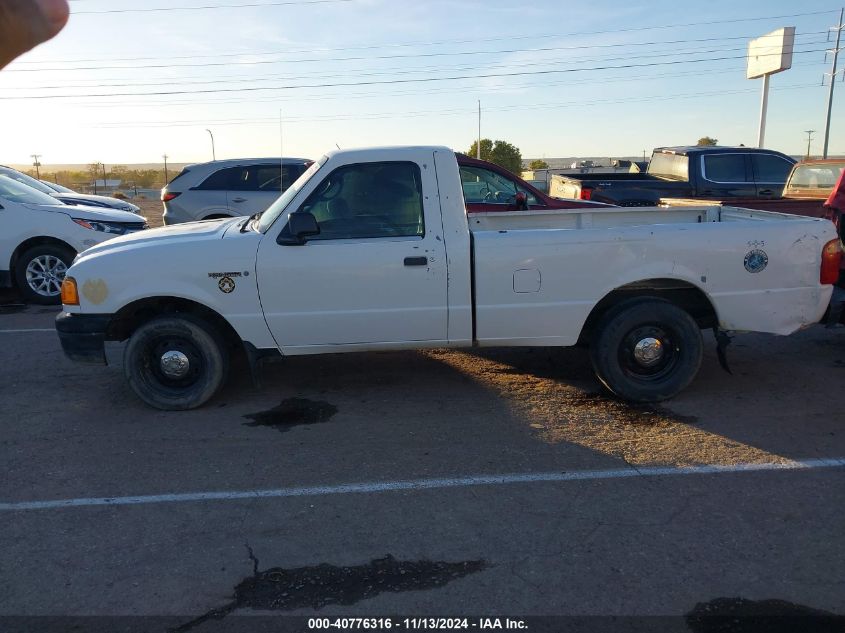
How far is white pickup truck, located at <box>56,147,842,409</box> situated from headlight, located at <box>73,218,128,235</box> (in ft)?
16.5

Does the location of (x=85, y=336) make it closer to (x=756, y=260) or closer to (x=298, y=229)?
(x=298, y=229)

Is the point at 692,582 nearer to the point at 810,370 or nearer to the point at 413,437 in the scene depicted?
the point at 413,437

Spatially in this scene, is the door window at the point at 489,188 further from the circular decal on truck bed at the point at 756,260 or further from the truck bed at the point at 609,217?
the circular decal on truck bed at the point at 756,260

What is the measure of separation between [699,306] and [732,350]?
166cm

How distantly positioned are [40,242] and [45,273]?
43 cm

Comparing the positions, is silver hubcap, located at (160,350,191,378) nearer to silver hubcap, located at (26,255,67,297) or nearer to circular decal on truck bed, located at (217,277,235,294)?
circular decal on truck bed, located at (217,277,235,294)

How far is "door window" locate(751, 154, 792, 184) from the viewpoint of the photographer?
508 inches

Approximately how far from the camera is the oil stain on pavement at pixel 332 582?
318 cm

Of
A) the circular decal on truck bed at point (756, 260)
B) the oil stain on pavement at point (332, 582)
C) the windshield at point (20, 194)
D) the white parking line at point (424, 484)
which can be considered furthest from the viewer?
the windshield at point (20, 194)

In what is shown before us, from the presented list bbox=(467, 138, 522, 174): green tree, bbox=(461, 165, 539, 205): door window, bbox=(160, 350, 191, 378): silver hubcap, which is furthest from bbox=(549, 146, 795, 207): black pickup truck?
bbox=(467, 138, 522, 174): green tree

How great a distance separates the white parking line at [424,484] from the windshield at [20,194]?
24.7 ft

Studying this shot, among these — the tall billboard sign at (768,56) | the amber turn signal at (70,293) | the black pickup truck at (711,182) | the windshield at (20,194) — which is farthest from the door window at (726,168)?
the tall billboard sign at (768,56)

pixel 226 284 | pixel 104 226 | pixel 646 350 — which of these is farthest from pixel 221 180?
pixel 646 350

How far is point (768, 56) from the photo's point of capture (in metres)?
43.3
